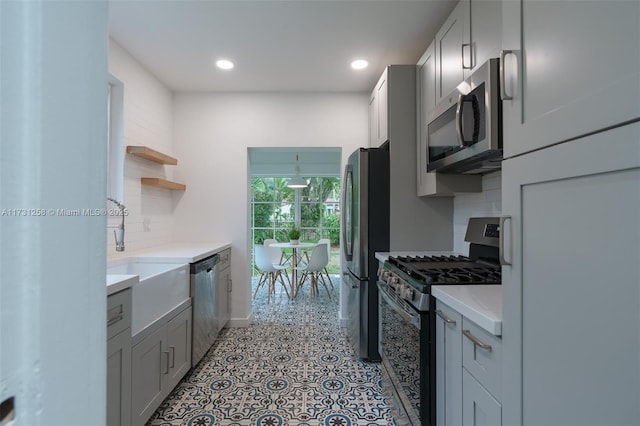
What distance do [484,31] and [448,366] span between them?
61.0 inches

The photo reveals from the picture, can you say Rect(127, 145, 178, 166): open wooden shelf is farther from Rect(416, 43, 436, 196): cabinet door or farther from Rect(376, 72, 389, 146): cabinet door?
Rect(416, 43, 436, 196): cabinet door

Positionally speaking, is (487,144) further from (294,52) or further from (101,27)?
(294,52)

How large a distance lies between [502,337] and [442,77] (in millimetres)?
1615

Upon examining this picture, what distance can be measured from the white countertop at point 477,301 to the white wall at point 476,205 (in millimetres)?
731

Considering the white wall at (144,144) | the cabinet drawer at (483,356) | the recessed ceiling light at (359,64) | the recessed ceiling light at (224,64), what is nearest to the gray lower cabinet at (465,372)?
the cabinet drawer at (483,356)

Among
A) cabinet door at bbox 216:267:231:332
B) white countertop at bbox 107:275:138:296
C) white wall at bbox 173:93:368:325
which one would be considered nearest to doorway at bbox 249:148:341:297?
white wall at bbox 173:93:368:325

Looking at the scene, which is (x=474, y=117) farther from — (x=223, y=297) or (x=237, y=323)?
(x=237, y=323)

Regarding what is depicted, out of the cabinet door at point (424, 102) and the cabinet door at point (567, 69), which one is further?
the cabinet door at point (424, 102)

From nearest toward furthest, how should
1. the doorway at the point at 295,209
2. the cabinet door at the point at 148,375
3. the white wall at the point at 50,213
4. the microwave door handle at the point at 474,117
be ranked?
the white wall at the point at 50,213 → the microwave door handle at the point at 474,117 → the cabinet door at the point at 148,375 → the doorway at the point at 295,209

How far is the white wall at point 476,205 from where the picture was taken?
192 centimetres

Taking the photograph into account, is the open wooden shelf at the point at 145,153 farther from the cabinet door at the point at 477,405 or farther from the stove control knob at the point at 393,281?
the cabinet door at the point at 477,405

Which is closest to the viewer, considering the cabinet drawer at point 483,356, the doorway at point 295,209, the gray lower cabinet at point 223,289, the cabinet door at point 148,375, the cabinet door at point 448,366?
the cabinet drawer at point 483,356

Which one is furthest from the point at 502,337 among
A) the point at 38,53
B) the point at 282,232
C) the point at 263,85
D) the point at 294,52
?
the point at 282,232

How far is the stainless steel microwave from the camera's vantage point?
132 cm
